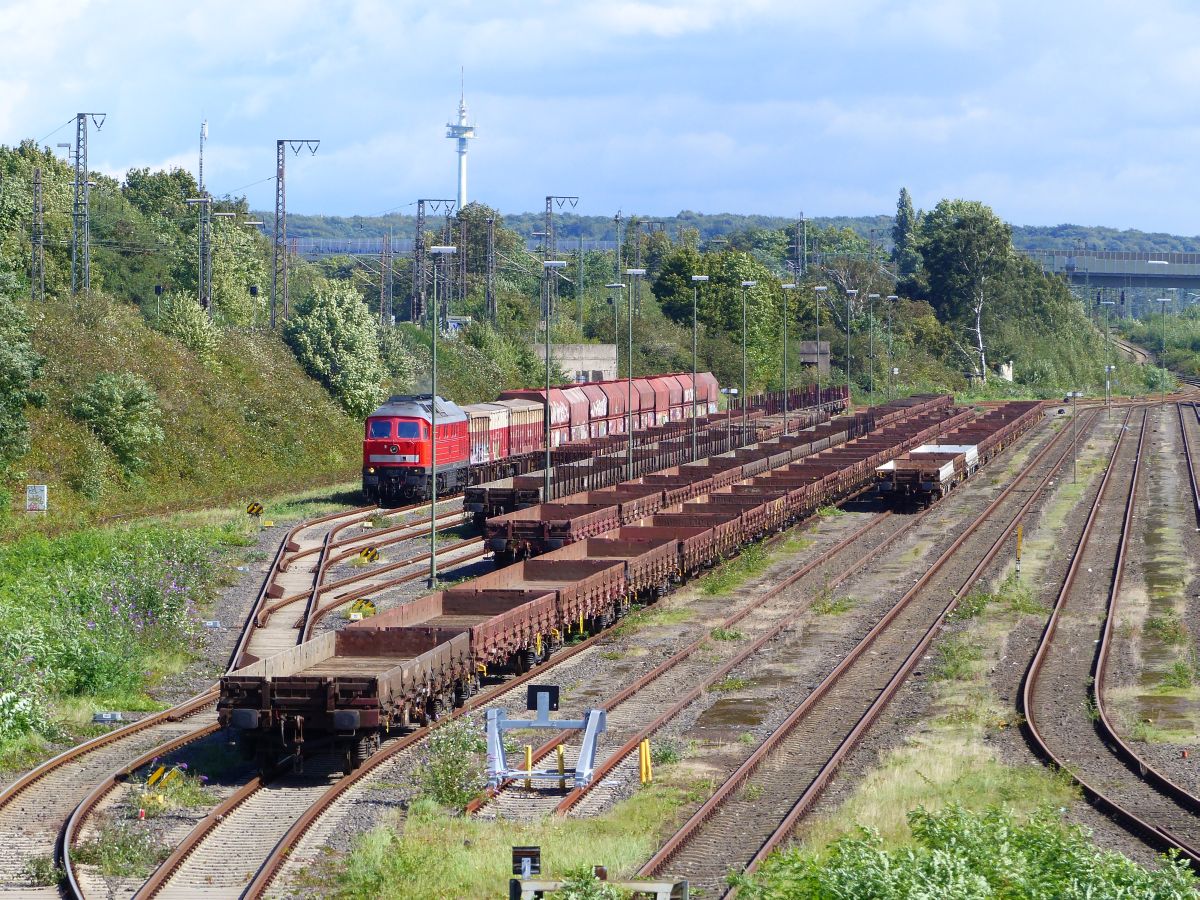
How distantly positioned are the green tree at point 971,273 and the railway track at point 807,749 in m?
112

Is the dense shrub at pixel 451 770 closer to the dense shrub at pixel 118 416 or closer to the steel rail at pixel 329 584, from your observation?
the steel rail at pixel 329 584

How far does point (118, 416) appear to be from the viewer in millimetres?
56406

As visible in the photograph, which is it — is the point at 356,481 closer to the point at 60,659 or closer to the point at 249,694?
the point at 60,659

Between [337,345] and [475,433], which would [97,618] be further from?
A: [337,345]

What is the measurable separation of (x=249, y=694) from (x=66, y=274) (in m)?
70.4

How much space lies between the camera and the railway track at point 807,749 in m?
17.2

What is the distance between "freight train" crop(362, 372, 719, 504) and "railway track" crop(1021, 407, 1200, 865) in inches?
703

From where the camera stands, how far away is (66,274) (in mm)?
84688

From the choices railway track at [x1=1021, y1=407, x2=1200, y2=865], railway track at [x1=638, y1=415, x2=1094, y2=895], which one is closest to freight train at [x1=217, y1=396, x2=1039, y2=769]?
railway track at [x1=638, y1=415, x2=1094, y2=895]

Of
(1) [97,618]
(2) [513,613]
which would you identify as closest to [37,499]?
(1) [97,618]

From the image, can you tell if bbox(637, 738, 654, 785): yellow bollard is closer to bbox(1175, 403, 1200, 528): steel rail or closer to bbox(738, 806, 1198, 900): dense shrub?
bbox(738, 806, 1198, 900): dense shrub

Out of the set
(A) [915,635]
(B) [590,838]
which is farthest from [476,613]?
(B) [590,838]

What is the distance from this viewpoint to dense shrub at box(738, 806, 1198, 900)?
494 inches

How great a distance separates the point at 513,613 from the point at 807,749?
575 cm
